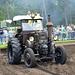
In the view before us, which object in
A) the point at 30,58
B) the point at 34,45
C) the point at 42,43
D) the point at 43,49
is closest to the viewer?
the point at 30,58

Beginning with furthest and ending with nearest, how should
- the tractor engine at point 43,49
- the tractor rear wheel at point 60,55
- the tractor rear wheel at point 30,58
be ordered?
the tractor engine at point 43,49
the tractor rear wheel at point 60,55
the tractor rear wheel at point 30,58

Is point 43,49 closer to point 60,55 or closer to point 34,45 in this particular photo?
point 34,45

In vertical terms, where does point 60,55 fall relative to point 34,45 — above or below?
below

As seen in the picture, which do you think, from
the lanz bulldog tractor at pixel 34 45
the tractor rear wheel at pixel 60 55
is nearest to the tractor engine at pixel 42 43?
the lanz bulldog tractor at pixel 34 45

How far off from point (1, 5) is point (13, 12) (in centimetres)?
316

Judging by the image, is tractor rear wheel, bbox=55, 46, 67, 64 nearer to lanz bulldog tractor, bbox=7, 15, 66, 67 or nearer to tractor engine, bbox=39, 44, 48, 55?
→ lanz bulldog tractor, bbox=7, 15, 66, 67

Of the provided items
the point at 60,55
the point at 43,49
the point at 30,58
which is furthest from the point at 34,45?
the point at 60,55

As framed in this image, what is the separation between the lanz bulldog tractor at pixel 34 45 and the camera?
718 cm

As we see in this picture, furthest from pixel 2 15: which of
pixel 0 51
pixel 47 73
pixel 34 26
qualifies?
pixel 47 73

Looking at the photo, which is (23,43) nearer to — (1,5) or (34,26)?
(34,26)

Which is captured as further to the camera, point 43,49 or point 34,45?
point 34,45

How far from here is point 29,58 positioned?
7031mm

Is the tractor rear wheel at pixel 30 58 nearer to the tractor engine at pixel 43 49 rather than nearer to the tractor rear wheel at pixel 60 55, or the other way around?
the tractor engine at pixel 43 49

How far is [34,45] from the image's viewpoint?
7.71 m
